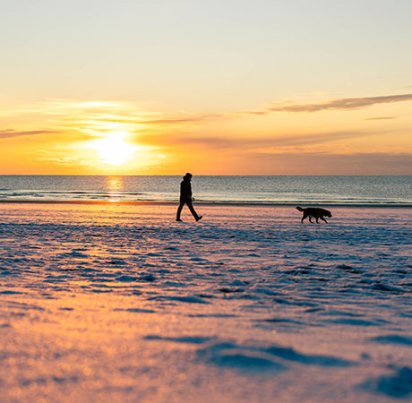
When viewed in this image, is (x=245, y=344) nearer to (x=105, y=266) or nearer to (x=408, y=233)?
(x=105, y=266)

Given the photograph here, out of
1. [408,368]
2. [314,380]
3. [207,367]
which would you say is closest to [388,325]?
[408,368]

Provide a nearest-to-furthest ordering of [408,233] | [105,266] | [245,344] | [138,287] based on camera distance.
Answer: [245,344], [138,287], [105,266], [408,233]

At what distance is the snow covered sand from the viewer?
325 centimetres

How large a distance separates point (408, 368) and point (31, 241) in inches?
405

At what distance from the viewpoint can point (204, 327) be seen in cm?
468

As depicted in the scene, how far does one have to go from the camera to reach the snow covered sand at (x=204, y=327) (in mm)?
3248

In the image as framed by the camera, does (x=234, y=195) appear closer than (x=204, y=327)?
No

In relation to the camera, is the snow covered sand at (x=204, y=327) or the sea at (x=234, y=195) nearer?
the snow covered sand at (x=204, y=327)

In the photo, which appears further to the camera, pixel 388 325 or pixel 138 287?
pixel 138 287

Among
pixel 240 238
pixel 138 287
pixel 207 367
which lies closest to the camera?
pixel 207 367

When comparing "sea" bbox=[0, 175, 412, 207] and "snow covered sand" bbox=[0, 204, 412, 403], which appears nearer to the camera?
"snow covered sand" bbox=[0, 204, 412, 403]

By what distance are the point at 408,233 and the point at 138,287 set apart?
36.2ft

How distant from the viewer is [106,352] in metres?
3.87

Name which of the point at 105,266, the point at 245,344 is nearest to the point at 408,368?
the point at 245,344
